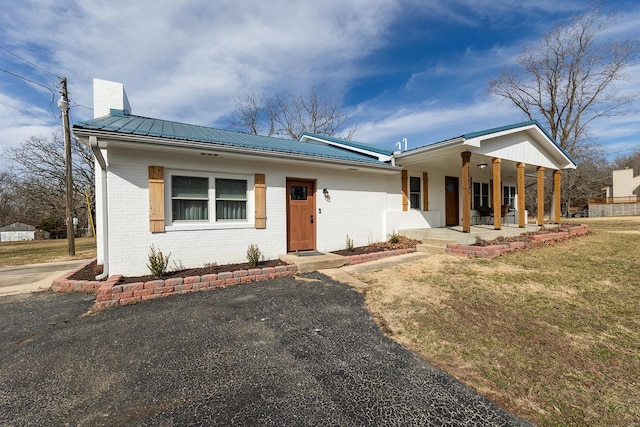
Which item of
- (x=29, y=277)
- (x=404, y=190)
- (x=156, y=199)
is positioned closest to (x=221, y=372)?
(x=156, y=199)

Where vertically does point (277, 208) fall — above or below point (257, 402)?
above

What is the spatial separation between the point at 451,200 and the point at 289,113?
15300 mm

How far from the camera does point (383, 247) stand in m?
8.25

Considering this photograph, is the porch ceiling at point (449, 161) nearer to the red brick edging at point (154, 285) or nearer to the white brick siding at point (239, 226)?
the white brick siding at point (239, 226)

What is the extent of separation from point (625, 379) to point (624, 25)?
27.3 metres

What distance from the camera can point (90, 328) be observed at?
3.41 metres

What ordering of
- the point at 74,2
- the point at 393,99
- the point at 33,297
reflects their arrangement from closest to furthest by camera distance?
the point at 33,297, the point at 74,2, the point at 393,99

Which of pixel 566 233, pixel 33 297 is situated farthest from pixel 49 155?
pixel 566 233

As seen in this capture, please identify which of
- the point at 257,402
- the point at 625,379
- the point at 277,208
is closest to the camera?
the point at 257,402

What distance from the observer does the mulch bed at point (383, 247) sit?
7.69 metres

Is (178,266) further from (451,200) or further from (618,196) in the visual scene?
(618,196)

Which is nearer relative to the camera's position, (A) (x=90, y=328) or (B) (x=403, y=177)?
(A) (x=90, y=328)

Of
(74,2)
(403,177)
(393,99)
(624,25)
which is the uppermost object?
(624,25)

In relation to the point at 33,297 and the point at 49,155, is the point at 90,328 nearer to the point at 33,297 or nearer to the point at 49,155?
the point at 33,297
